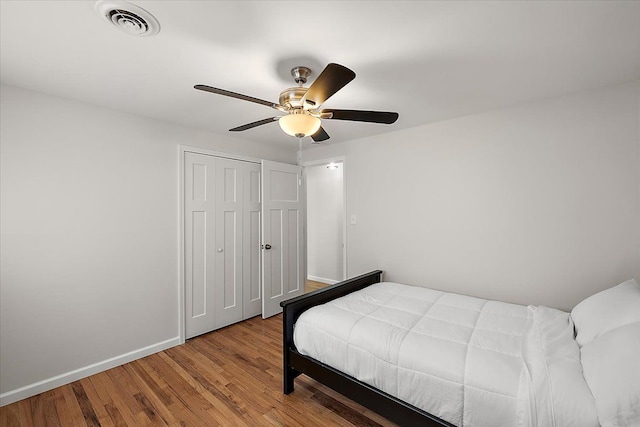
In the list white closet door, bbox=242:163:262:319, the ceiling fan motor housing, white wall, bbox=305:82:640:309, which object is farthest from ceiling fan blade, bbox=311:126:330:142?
white closet door, bbox=242:163:262:319

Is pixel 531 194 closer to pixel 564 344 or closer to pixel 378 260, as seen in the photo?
pixel 564 344

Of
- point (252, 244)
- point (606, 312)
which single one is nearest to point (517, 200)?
point (606, 312)

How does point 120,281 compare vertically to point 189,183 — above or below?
below

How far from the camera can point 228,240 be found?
349cm

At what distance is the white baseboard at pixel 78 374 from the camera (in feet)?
6.97

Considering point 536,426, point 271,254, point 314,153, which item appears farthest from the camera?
point 314,153

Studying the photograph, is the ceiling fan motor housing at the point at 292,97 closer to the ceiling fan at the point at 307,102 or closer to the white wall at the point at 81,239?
the ceiling fan at the point at 307,102

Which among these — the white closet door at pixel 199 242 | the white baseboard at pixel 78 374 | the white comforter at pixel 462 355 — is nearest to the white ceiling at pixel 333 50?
the white closet door at pixel 199 242

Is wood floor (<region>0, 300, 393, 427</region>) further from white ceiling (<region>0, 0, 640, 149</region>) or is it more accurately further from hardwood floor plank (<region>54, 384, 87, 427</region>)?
white ceiling (<region>0, 0, 640, 149</region>)

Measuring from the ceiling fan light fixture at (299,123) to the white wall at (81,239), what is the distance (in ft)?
6.10

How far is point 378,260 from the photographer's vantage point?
3553 mm

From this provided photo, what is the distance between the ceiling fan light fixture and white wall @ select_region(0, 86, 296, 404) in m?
1.86

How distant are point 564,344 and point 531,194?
1.39 metres

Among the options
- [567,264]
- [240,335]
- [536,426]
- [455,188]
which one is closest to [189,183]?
[240,335]
